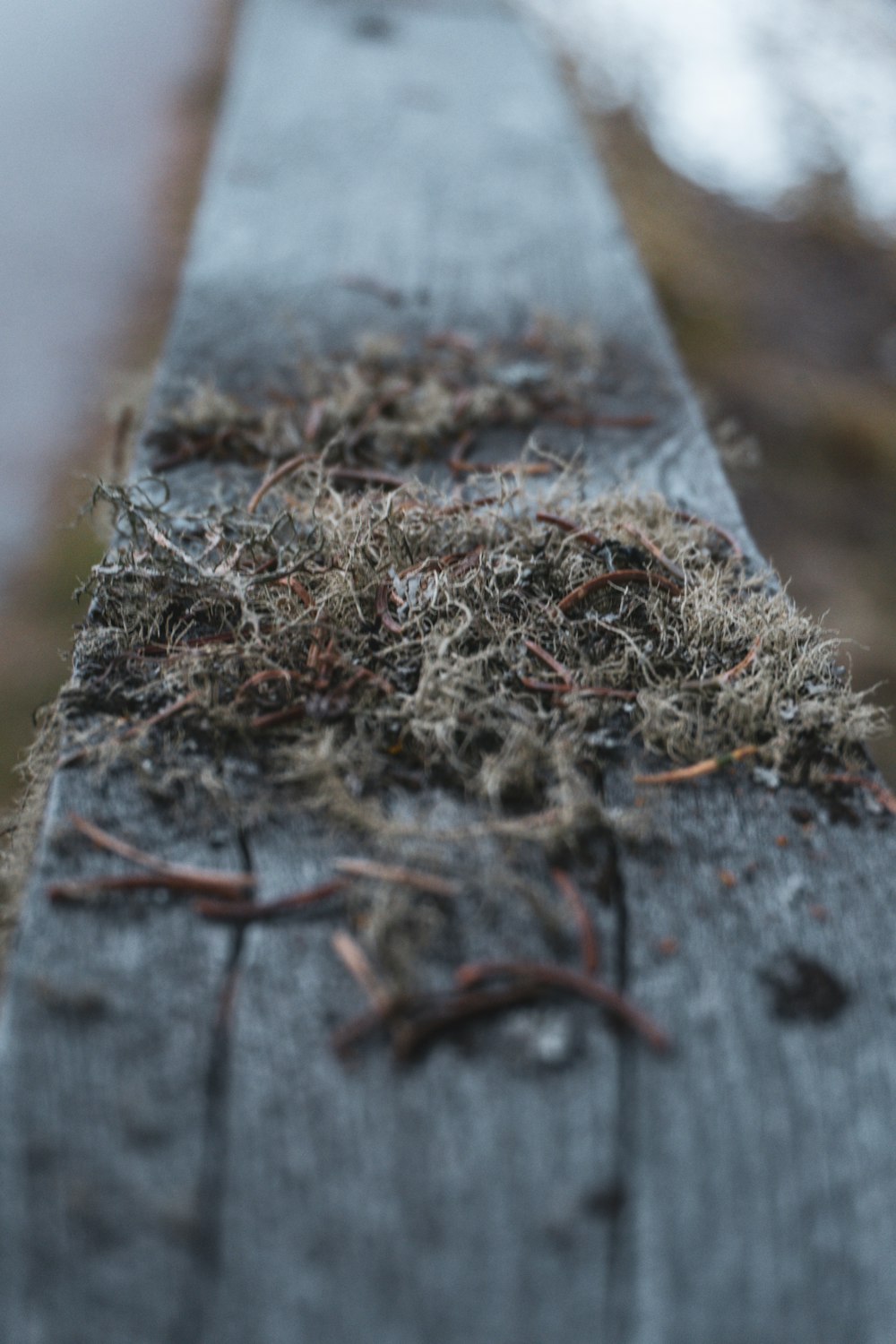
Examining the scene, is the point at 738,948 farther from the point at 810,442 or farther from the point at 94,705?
the point at 810,442

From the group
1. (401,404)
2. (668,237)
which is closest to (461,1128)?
(401,404)

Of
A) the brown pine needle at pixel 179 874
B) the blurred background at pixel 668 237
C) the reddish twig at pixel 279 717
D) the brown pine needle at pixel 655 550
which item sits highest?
the blurred background at pixel 668 237

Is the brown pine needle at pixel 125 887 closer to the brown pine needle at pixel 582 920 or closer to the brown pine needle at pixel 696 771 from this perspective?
the brown pine needle at pixel 582 920

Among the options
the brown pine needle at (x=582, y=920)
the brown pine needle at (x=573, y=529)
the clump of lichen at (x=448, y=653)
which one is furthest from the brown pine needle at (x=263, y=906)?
the brown pine needle at (x=573, y=529)

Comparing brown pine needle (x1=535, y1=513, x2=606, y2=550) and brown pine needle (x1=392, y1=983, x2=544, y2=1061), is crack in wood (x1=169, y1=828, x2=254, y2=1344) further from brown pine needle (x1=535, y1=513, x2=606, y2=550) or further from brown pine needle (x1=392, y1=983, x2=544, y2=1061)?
brown pine needle (x1=535, y1=513, x2=606, y2=550)

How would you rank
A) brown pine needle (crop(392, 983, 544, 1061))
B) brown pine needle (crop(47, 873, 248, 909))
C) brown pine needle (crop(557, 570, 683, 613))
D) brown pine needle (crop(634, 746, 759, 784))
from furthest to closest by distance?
brown pine needle (crop(557, 570, 683, 613)) → brown pine needle (crop(634, 746, 759, 784)) → brown pine needle (crop(47, 873, 248, 909)) → brown pine needle (crop(392, 983, 544, 1061))

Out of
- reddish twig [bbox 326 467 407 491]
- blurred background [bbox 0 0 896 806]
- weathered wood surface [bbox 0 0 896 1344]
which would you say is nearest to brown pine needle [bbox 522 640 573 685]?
weathered wood surface [bbox 0 0 896 1344]

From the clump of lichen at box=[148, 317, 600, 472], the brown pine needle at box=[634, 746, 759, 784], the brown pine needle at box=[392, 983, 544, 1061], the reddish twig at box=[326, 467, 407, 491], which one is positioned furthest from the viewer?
the clump of lichen at box=[148, 317, 600, 472]
